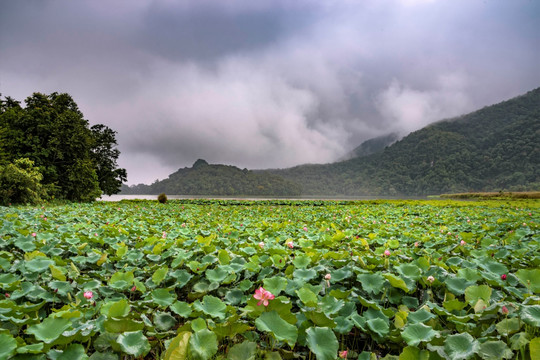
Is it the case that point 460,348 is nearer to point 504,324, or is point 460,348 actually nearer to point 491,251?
point 504,324

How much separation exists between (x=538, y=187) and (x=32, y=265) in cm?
9414

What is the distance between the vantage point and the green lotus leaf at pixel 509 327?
1.47 m

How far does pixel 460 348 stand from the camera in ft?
4.47

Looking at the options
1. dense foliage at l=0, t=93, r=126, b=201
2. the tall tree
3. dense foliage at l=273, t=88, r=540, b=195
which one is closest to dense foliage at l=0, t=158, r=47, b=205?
dense foliage at l=0, t=93, r=126, b=201

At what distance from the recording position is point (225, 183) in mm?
114625

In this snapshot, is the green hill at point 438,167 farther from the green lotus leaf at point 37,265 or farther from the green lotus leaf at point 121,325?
the green lotus leaf at point 37,265

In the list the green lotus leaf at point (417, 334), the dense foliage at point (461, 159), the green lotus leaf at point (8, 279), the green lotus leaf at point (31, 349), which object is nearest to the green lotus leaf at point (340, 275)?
the green lotus leaf at point (417, 334)

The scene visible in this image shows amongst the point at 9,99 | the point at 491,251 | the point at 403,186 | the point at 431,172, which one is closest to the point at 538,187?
the point at 431,172

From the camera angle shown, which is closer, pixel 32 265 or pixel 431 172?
pixel 32 265

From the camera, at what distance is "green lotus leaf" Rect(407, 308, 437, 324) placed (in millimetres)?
A: 1732

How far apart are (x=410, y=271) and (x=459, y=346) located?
1109 mm

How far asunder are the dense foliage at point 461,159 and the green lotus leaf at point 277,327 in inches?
3704

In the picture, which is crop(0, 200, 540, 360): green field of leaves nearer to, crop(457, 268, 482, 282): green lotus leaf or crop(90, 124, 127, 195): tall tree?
crop(457, 268, 482, 282): green lotus leaf

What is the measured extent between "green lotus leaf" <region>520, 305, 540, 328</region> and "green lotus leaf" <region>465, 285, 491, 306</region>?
0.37m
